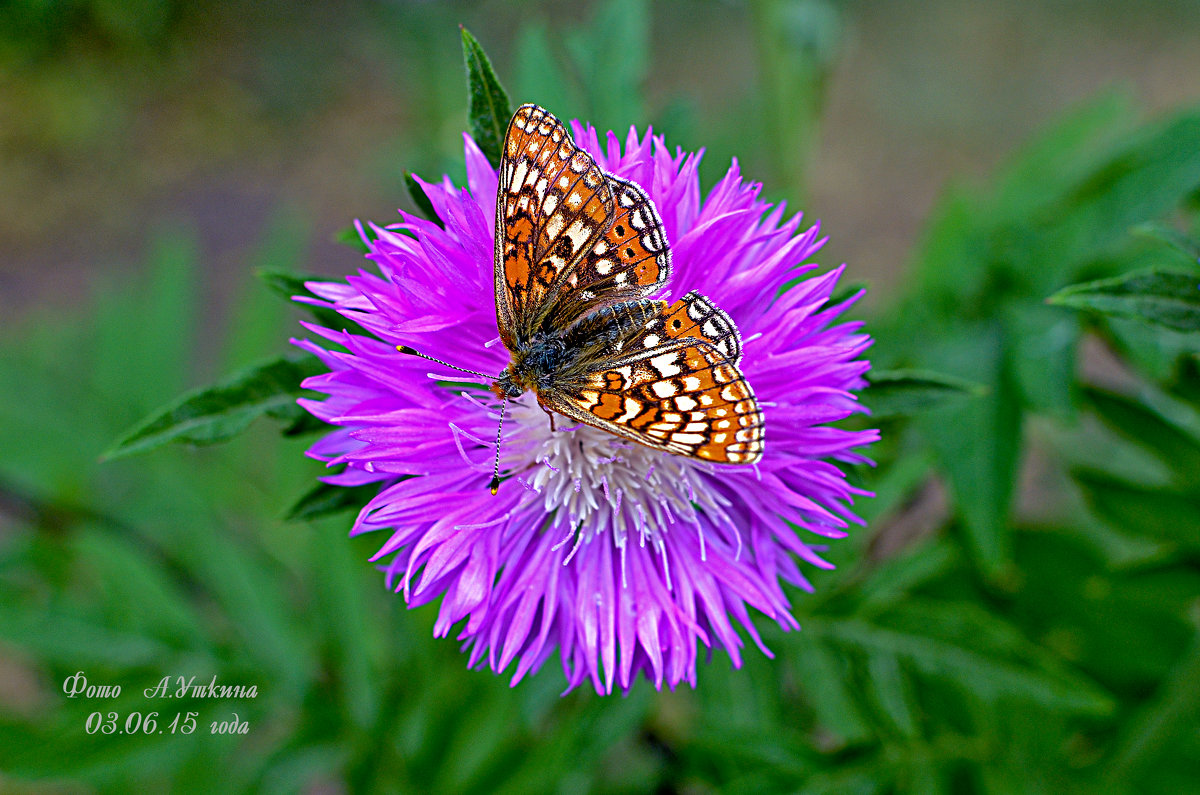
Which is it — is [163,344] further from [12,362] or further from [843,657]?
[843,657]

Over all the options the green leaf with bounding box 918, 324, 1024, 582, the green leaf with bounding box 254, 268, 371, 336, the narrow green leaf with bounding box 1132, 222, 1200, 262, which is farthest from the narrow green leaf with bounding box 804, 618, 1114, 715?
the green leaf with bounding box 254, 268, 371, 336

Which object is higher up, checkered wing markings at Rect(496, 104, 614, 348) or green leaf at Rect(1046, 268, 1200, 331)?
checkered wing markings at Rect(496, 104, 614, 348)

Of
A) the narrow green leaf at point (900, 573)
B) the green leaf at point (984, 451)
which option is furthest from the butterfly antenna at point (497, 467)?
the green leaf at point (984, 451)

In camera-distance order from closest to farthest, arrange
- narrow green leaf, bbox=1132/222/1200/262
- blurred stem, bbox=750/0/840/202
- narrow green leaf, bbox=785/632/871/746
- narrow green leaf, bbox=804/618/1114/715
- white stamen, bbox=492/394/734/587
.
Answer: narrow green leaf, bbox=1132/222/1200/262
white stamen, bbox=492/394/734/587
narrow green leaf, bbox=804/618/1114/715
narrow green leaf, bbox=785/632/871/746
blurred stem, bbox=750/0/840/202

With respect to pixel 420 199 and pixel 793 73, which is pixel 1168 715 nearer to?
pixel 420 199

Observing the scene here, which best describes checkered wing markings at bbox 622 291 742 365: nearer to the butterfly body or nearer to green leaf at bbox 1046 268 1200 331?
the butterfly body

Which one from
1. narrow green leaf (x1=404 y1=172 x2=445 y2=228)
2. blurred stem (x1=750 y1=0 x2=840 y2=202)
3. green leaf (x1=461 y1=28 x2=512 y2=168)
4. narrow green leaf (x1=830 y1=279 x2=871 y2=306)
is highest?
blurred stem (x1=750 y1=0 x2=840 y2=202)

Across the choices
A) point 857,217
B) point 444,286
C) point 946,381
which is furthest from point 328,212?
point 946,381
